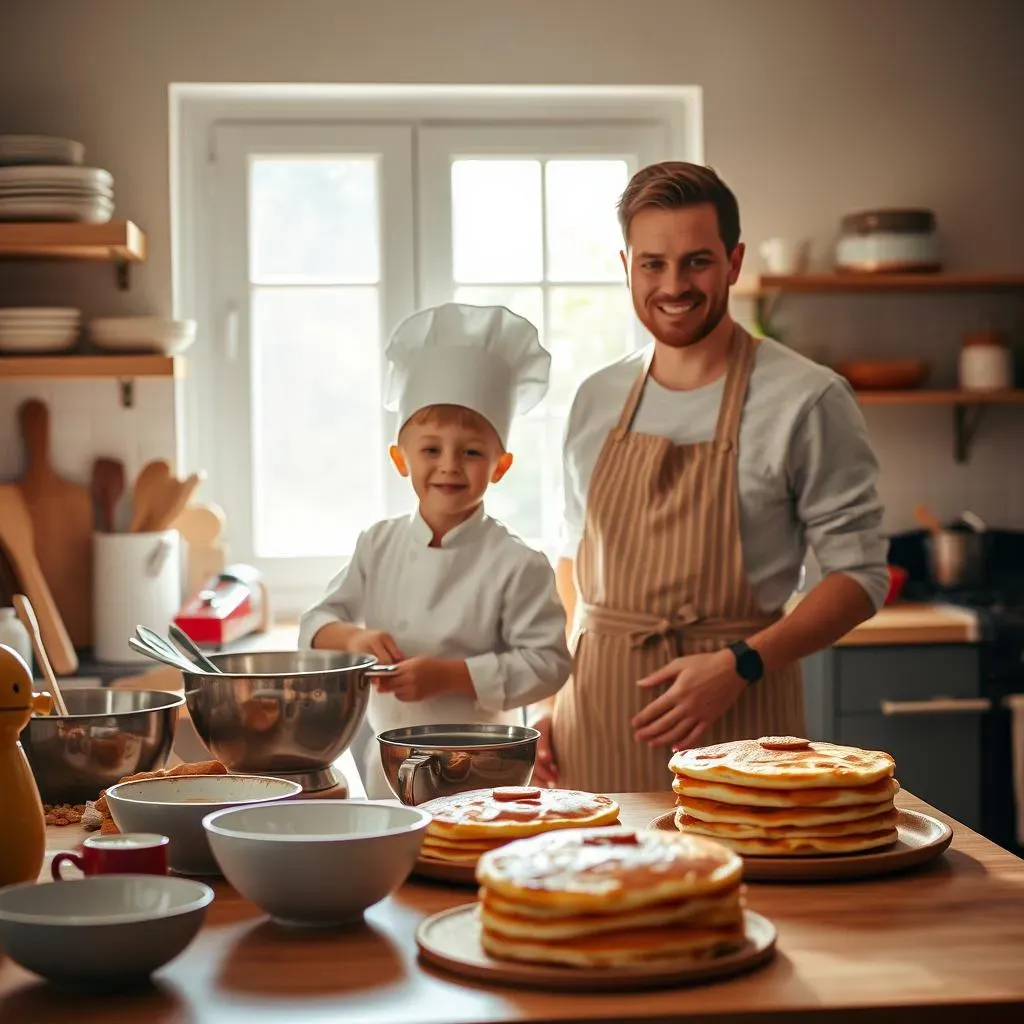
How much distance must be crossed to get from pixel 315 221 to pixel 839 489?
1931mm

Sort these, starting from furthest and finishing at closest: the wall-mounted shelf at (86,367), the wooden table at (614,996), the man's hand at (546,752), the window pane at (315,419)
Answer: the window pane at (315,419)
the wall-mounted shelf at (86,367)
the man's hand at (546,752)
the wooden table at (614,996)

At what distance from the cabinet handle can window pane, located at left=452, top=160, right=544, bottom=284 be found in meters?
1.39

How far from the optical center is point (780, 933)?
3.19 feet

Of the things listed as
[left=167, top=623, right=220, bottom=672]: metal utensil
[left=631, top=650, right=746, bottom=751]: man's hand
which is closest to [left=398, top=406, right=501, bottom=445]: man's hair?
[left=631, top=650, right=746, bottom=751]: man's hand

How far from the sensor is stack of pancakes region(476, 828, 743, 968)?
859 mm

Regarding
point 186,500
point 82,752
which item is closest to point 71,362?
point 186,500

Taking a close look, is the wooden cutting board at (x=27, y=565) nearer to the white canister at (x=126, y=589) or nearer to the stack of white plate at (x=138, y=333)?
the white canister at (x=126, y=589)

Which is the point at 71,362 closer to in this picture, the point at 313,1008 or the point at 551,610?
the point at 551,610

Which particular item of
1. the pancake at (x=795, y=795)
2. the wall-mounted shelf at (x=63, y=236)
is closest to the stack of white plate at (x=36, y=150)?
the wall-mounted shelf at (x=63, y=236)

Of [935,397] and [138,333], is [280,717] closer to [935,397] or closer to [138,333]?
[138,333]

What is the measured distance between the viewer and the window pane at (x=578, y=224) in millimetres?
3525

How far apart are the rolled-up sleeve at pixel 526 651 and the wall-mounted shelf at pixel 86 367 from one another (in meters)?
1.49

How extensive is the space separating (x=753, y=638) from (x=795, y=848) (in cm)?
81

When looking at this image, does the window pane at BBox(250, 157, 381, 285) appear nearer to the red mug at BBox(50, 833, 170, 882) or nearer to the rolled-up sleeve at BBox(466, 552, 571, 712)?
the rolled-up sleeve at BBox(466, 552, 571, 712)
